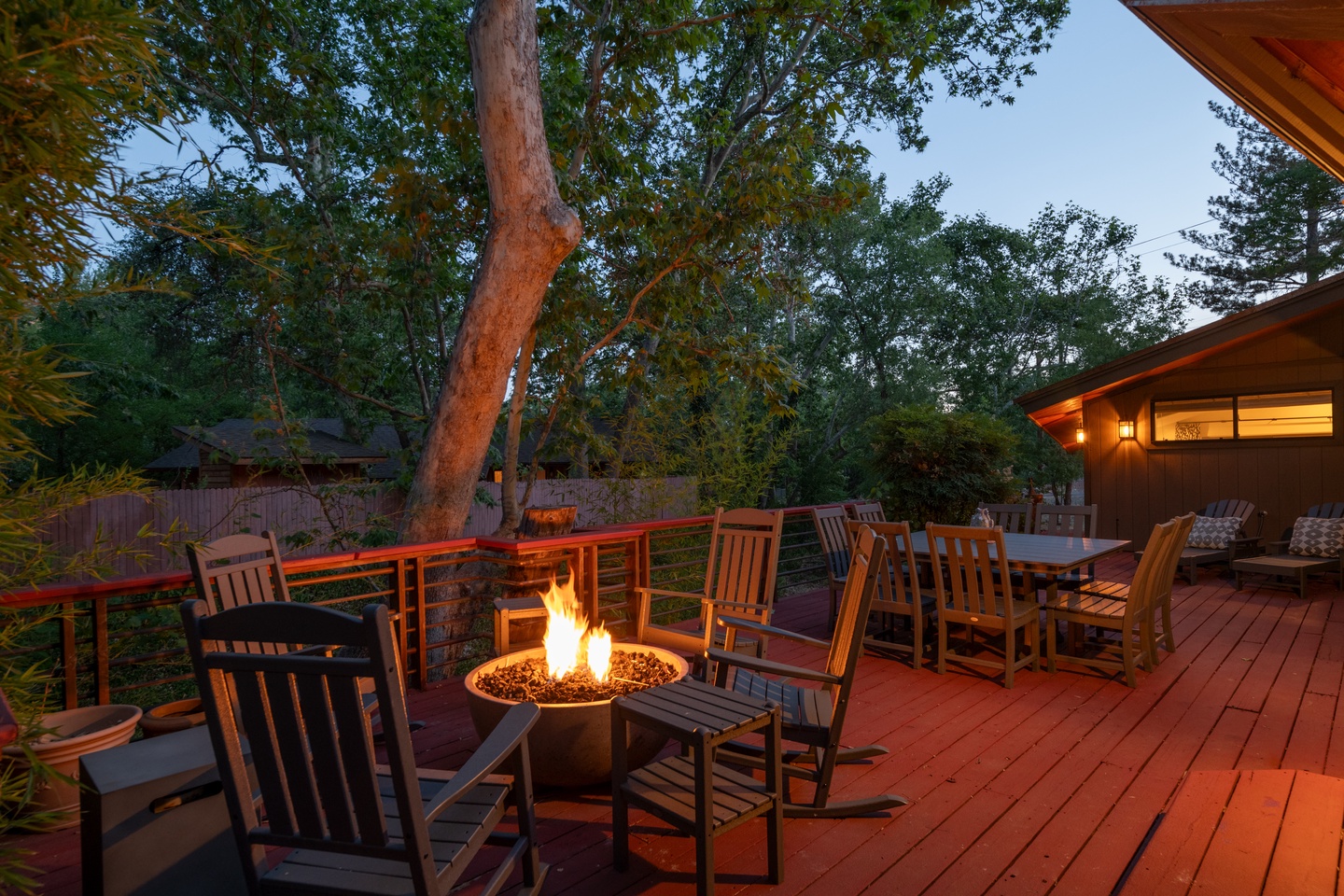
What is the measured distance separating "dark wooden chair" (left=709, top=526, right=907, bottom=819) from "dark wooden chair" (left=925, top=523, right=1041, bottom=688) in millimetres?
1502

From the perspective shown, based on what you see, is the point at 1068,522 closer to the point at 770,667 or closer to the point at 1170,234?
the point at 770,667

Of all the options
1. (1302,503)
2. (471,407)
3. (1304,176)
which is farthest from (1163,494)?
(1304,176)

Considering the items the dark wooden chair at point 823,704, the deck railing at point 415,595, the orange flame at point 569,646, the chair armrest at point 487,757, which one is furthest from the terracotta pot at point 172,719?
the dark wooden chair at point 823,704

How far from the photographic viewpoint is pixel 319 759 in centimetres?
149

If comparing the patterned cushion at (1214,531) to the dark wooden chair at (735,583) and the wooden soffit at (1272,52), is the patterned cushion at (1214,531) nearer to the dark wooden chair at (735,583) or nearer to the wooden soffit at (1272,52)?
the wooden soffit at (1272,52)

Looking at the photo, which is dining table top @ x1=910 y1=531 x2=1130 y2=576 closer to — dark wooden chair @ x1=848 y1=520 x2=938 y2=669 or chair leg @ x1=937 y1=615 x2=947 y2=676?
dark wooden chair @ x1=848 y1=520 x2=938 y2=669

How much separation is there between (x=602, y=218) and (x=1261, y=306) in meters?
7.10

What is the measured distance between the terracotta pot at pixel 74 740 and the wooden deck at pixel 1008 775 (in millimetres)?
186

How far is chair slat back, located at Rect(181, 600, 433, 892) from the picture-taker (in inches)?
55.2

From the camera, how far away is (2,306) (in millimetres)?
1146

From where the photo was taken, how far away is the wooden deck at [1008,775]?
2283 mm

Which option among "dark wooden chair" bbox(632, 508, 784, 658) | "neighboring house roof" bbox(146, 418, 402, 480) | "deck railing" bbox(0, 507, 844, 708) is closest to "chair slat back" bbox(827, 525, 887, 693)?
"dark wooden chair" bbox(632, 508, 784, 658)

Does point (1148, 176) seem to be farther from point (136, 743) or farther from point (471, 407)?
point (136, 743)

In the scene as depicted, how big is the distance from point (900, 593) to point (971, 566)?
536 millimetres
